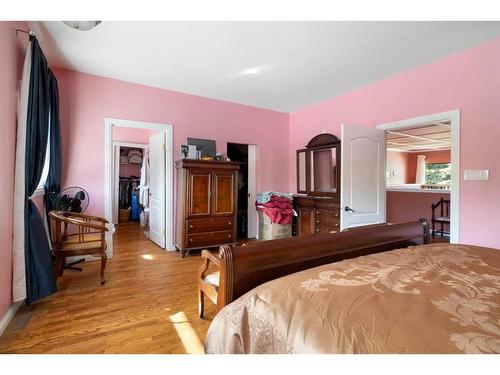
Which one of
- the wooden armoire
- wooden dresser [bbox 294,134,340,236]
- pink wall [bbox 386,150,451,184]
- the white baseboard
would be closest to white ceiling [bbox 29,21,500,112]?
wooden dresser [bbox 294,134,340,236]

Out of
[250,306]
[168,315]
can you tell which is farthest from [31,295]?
[250,306]

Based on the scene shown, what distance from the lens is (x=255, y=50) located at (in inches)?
106

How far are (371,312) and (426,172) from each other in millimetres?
9091

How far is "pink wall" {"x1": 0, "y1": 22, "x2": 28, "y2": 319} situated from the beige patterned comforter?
1.84 metres

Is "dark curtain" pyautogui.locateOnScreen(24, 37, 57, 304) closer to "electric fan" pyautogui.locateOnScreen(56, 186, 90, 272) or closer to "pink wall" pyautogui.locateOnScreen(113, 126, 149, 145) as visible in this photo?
"electric fan" pyautogui.locateOnScreen(56, 186, 90, 272)

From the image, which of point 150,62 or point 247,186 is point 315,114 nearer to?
point 247,186

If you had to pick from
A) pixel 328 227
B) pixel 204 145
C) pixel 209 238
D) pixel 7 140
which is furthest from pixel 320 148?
pixel 7 140

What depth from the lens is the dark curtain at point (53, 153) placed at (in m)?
2.78

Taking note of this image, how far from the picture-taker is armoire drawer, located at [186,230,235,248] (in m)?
3.62

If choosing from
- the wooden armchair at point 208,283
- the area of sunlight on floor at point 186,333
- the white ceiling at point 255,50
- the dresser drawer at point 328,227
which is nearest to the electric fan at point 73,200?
the white ceiling at point 255,50

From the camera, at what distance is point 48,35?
2482 mm

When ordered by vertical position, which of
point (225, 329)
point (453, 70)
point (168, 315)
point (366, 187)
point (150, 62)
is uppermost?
point (150, 62)

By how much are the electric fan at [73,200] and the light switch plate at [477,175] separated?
4503mm

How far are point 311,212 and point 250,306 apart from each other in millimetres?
3266
